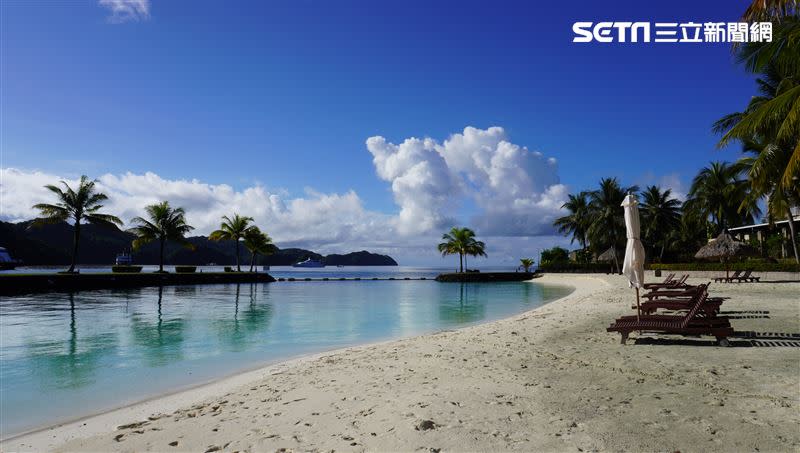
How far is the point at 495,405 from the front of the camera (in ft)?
16.8

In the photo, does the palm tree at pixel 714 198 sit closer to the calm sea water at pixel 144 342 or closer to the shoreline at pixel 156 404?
the calm sea water at pixel 144 342

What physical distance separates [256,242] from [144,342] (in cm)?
4762

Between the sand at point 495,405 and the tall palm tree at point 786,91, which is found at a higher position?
the tall palm tree at point 786,91

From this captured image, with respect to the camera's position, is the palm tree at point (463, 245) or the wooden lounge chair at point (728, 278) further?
the palm tree at point (463, 245)

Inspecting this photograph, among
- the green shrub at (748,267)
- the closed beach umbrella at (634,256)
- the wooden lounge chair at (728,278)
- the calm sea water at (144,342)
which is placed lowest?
the calm sea water at (144,342)

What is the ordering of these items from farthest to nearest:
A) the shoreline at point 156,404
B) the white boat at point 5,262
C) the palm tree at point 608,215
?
the white boat at point 5,262 < the palm tree at point 608,215 < the shoreline at point 156,404

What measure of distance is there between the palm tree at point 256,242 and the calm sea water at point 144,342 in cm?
3402

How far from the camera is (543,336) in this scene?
10180 mm

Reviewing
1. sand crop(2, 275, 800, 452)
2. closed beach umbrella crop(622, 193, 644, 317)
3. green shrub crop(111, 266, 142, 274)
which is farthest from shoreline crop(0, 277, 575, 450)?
green shrub crop(111, 266, 142, 274)

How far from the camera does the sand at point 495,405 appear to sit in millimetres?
4172

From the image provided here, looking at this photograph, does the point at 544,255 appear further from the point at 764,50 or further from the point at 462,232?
the point at 764,50

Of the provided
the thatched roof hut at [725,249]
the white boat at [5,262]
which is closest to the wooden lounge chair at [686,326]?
the thatched roof hut at [725,249]

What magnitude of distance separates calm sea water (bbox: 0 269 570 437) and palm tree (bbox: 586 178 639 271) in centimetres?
3595

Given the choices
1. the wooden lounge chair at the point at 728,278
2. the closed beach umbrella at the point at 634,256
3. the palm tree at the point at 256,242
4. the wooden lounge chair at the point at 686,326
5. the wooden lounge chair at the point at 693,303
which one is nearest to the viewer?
the wooden lounge chair at the point at 686,326
